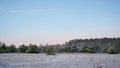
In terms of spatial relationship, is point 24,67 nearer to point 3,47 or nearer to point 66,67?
point 66,67

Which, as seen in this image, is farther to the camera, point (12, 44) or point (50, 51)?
point (12, 44)

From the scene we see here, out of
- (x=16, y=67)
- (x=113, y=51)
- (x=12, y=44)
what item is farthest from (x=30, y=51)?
(x=16, y=67)

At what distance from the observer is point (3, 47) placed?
52500 mm

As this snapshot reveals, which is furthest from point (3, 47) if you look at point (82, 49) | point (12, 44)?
point (82, 49)

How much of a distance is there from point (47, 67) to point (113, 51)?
2905cm

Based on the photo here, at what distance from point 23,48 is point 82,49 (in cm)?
1350

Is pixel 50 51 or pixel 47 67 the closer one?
pixel 47 67

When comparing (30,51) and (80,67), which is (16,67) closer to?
(80,67)

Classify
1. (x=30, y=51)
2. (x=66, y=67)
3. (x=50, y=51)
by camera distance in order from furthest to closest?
(x=30, y=51), (x=50, y=51), (x=66, y=67)

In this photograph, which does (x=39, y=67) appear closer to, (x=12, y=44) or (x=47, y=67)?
(x=47, y=67)

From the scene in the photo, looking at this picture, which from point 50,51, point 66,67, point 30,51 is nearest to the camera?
point 66,67

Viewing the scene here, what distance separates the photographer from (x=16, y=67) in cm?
1886

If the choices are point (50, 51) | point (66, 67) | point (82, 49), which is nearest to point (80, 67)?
point (66, 67)

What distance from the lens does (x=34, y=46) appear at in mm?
51656
